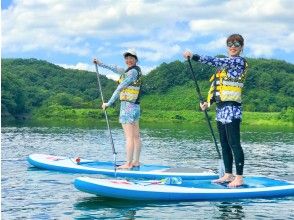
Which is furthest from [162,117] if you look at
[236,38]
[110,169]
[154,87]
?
[236,38]

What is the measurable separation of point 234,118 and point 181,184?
1716 millimetres

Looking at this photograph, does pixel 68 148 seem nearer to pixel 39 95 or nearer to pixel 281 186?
pixel 281 186

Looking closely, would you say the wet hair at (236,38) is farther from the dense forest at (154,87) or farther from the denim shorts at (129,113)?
the dense forest at (154,87)

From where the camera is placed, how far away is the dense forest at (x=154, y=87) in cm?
12262

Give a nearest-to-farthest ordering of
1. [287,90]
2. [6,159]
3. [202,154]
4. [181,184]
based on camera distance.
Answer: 1. [181,184]
2. [6,159]
3. [202,154]
4. [287,90]

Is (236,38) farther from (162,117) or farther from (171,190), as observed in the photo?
(162,117)

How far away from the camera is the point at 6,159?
18.9m

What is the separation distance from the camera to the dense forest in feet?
402

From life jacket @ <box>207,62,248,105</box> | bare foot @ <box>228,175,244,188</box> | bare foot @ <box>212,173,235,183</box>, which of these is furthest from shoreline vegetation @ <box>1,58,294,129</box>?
life jacket @ <box>207,62,248,105</box>

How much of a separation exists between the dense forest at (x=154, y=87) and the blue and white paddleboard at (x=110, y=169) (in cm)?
8346

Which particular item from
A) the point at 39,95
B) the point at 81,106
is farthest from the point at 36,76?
the point at 81,106

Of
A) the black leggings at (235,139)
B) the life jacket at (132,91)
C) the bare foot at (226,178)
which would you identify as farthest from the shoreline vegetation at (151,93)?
the black leggings at (235,139)

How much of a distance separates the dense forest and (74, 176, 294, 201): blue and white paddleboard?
89.1m

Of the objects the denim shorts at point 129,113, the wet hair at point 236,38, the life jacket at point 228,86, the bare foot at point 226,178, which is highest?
the wet hair at point 236,38
